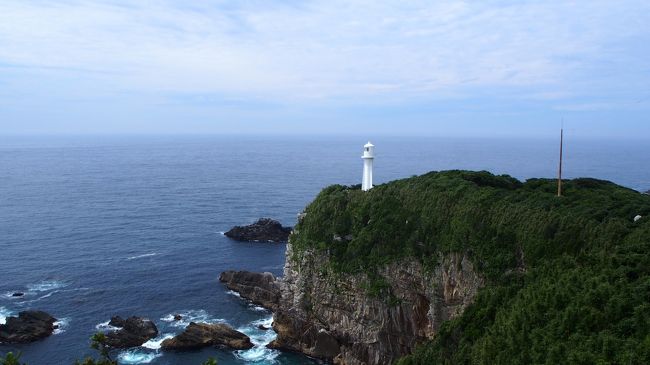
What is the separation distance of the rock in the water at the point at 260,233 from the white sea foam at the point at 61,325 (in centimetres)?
3335

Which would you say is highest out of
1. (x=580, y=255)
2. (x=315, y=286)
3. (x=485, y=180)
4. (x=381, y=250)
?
(x=485, y=180)

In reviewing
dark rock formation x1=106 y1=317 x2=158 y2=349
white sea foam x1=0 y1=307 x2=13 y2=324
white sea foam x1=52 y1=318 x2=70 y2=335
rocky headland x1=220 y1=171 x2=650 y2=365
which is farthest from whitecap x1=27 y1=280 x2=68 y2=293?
rocky headland x1=220 y1=171 x2=650 y2=365

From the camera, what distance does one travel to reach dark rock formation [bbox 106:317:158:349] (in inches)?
2008

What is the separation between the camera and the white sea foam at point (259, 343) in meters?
49.4

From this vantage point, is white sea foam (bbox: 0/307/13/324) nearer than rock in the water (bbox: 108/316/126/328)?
No

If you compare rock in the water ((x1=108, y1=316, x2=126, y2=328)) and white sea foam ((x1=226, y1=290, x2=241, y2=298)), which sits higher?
white sea foam ((x1=226, y1=290, x2=241, y2=298))

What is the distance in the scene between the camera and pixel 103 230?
8800 centimetres

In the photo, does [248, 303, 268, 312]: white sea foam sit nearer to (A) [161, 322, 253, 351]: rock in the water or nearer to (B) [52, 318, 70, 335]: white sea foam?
(A) [161, 322, 253, 351]: rock in the water

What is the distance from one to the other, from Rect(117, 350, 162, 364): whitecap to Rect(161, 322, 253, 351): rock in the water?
4.73 feet

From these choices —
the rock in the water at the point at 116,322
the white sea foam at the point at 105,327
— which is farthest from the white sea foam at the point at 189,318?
the white sea foam at the point at 105,327

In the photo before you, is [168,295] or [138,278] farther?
[138,278]

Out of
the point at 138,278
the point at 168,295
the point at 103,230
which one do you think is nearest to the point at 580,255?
the point at 168,295

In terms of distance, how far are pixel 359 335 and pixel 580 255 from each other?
2087 cm

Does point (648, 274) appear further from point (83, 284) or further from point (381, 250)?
point (83, 284)
